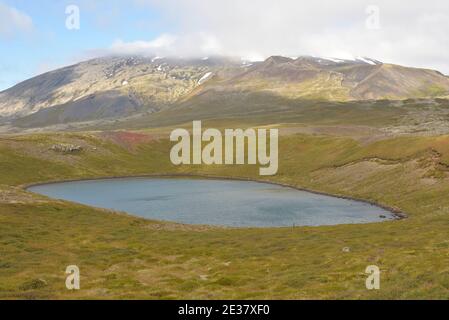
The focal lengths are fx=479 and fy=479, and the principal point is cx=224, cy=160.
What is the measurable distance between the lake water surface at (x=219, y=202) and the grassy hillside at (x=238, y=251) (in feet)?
31.8

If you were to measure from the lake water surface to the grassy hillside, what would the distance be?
970 centimetres

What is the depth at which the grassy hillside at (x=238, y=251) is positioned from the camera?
3716cm

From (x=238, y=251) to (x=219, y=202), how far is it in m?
51.5

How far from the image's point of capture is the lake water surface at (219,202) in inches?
3447

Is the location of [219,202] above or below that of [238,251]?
above

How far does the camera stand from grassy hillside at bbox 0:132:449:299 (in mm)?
37156

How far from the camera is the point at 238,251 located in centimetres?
5594

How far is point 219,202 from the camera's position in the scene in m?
107

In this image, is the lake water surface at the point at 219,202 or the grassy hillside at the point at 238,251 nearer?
the grassy hillside at the point at 238,251

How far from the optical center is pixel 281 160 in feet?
552

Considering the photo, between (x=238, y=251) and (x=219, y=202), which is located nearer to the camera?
(x=238, y=251)
